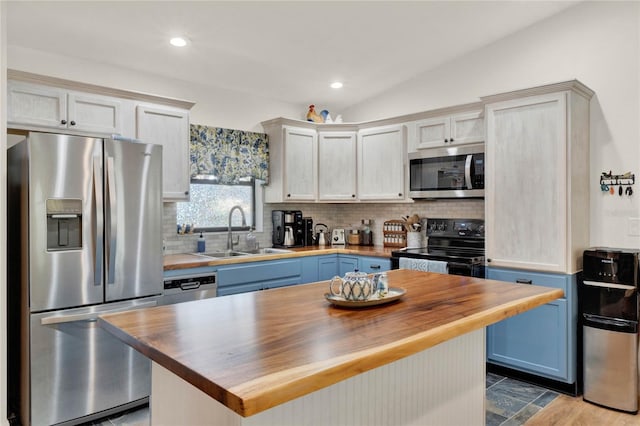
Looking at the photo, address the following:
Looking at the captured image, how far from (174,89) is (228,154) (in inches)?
29.8

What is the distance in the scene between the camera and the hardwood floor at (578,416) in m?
2.72

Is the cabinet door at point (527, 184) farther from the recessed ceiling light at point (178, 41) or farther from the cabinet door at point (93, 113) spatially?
the cabinet door at point (93, 113)

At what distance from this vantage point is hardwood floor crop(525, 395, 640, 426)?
8.91 feet

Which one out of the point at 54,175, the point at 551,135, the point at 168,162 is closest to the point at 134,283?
the point at 54,175

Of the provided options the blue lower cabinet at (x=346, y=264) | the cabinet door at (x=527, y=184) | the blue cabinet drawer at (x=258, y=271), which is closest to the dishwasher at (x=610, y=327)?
the cabinet door at (x=527, y=184)

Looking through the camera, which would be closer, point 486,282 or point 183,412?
point 183,412

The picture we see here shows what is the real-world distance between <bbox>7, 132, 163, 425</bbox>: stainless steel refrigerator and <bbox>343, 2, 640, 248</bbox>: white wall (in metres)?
3.18

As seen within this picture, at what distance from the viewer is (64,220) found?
8.55ft

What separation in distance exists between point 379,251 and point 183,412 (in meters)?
2.97

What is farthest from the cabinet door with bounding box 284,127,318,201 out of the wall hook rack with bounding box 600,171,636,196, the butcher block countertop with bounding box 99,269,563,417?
the wall hook rack with bounding box 600,171,636,196

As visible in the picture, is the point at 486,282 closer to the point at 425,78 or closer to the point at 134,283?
the point at 134,283

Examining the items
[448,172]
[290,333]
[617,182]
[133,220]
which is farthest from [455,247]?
[290,333]

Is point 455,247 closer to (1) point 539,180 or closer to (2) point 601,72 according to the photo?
(1) point 539,180

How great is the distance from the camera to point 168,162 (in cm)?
354
